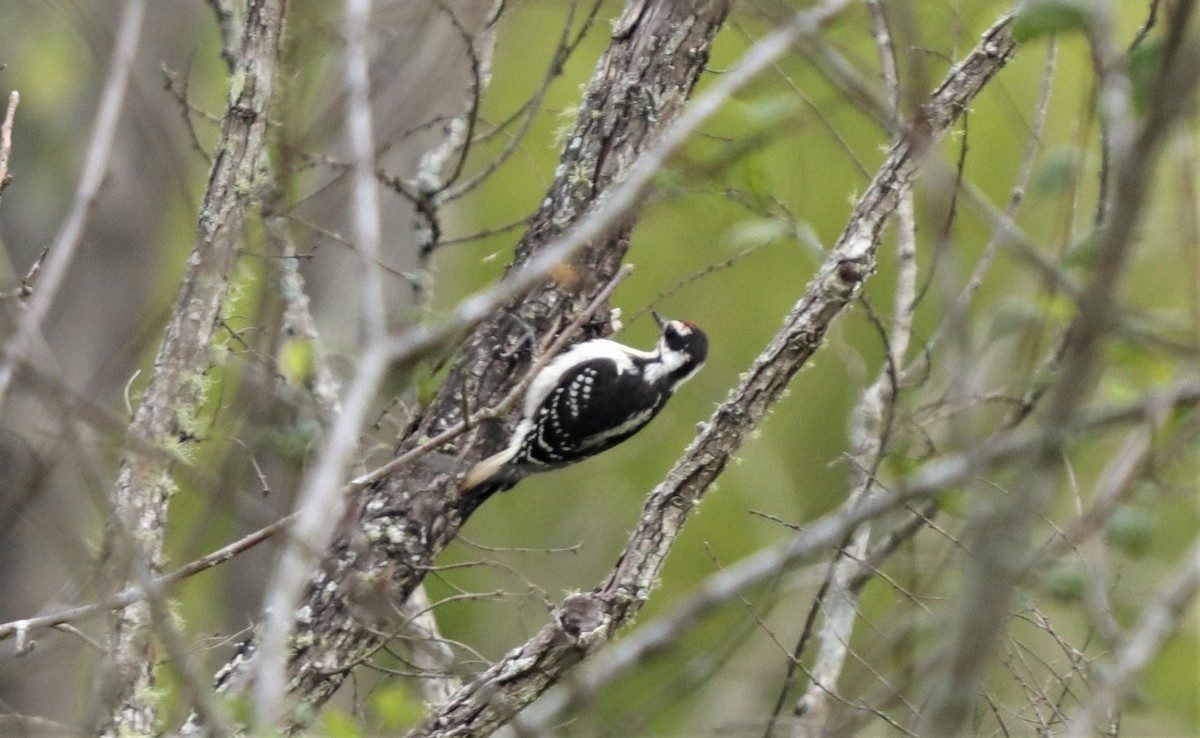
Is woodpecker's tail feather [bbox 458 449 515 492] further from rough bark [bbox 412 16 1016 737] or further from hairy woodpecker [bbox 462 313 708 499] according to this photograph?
rough bark [bbox 412 16 1016 737]

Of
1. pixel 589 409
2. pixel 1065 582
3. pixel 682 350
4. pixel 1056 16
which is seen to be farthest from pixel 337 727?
pixel 682 350

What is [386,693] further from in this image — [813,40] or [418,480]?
[418,480]

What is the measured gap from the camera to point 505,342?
353 centimetres

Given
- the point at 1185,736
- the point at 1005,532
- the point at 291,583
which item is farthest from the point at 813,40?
the point at 1185,736

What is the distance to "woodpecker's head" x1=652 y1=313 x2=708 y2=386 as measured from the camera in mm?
4539

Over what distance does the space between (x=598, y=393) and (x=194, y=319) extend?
200 cm

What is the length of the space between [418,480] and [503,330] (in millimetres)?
488

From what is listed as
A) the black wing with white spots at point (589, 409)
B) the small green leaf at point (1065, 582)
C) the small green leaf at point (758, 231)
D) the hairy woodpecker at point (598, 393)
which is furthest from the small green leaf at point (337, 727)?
the black wing with white spots at point (589, 409)

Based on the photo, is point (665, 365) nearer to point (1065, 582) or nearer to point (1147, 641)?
point (1065, 582)

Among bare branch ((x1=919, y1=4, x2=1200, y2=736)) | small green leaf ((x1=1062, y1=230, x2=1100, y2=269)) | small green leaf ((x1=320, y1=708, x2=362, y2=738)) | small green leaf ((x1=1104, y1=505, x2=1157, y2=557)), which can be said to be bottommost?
bare branch ((x1=919, y1=4, x2=1200, y2=736))

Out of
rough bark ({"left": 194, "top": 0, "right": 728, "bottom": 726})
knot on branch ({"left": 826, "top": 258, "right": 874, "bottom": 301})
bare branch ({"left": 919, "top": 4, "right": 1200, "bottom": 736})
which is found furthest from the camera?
rough bark ({"left": 194, "top": 0, "right": 728, "bottom": 726})

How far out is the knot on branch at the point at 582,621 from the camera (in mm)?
2658

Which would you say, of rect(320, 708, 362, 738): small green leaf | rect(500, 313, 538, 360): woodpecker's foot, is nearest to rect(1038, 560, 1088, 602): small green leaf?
rect(320, 708, 362, 738): small green leaf

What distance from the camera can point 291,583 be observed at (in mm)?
1158
